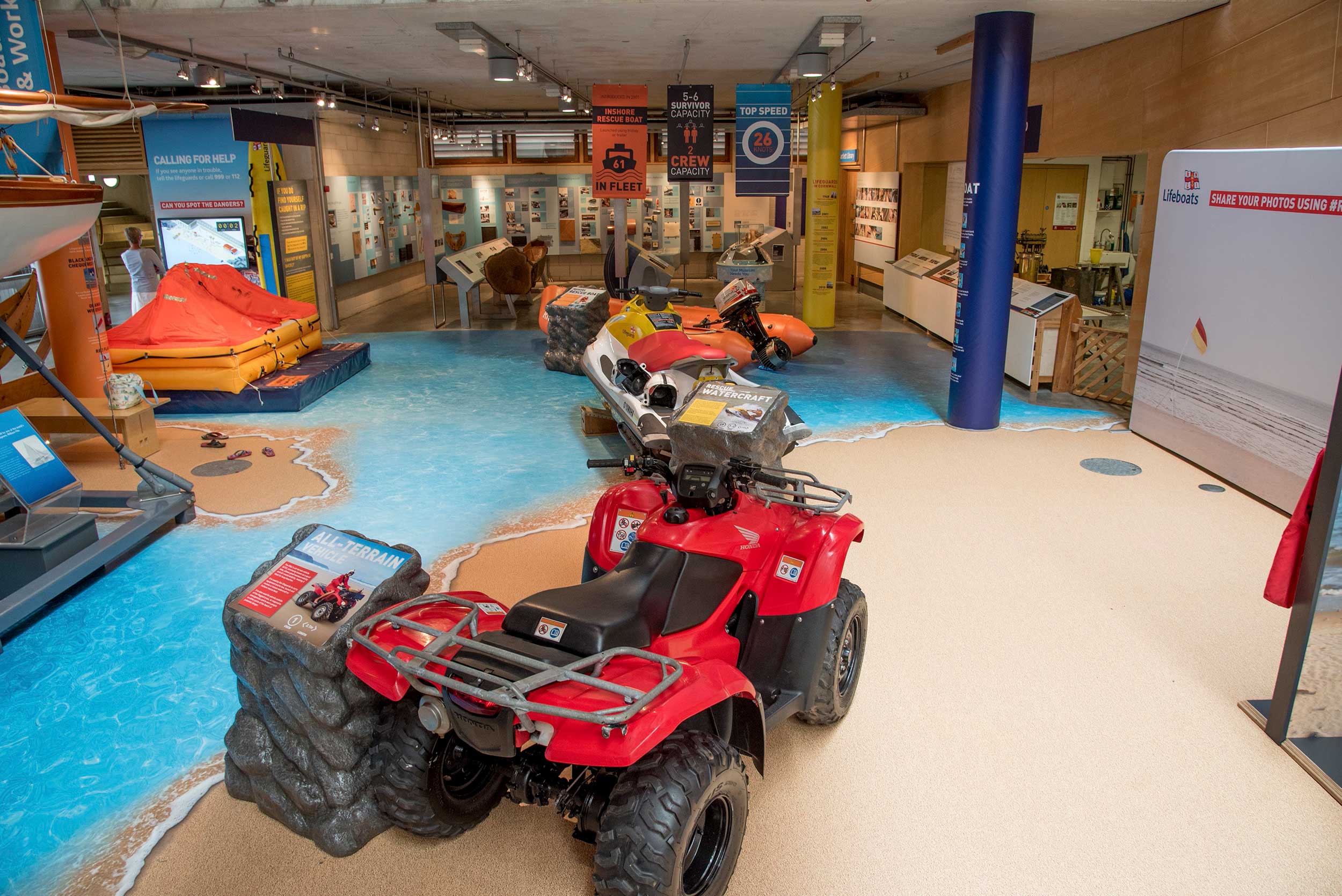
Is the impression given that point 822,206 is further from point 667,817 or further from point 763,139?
point 667,817

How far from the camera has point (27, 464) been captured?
5195 mm

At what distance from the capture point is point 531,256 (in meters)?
15.0

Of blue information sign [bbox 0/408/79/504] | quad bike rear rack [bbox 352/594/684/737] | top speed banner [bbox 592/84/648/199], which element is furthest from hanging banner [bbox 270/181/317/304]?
quad bike rear rack [bbox 352/594/684/737]

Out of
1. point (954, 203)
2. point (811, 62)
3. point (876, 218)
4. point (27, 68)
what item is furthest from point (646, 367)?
point (876, 218)

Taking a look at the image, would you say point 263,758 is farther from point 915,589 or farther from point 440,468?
point 440,468

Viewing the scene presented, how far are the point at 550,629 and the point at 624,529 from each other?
1111mm

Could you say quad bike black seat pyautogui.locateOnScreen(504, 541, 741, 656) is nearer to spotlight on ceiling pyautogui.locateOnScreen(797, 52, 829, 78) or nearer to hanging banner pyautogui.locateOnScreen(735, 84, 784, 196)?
spotlight on ceiling pyautogui.locateOnScreen(797, 52, 829, 78)

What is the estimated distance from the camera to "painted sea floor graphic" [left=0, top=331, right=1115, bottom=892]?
339cm

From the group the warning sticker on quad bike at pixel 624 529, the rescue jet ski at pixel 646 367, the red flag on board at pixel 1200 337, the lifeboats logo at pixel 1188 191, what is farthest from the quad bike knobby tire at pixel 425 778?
the lifeboats logo at pixel 1188 191

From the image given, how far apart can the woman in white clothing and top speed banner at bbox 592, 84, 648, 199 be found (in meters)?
5.59

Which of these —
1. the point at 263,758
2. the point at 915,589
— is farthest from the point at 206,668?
the point at 915,589

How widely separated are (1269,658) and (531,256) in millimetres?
12661

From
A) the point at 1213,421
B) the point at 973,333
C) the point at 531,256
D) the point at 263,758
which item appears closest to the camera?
the point at 263,758

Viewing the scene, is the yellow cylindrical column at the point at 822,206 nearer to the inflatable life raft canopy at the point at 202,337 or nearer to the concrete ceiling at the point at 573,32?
the concrete ceiling at the point at 573,32
